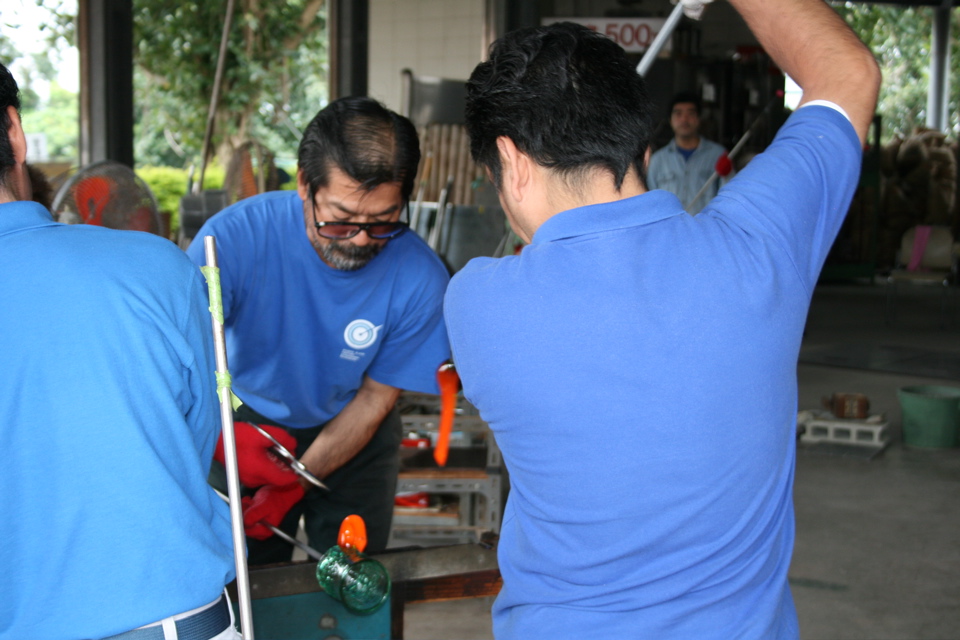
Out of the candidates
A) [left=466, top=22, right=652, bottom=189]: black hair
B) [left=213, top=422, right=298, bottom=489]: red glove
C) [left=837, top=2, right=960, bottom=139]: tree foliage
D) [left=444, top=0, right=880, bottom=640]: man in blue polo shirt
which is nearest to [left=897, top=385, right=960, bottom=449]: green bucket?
[left=213, top=422, right=298, bottom=489]: red glove

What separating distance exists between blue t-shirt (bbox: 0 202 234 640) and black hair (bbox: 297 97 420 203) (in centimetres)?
89

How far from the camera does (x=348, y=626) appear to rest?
1.57m

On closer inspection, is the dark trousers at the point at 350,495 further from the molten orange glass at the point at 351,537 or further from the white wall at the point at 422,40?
the white wall at the point at 422,40

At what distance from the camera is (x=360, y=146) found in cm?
193

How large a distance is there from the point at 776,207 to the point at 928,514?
3.61 meters

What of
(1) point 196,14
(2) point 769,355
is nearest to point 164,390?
(2) point 769,355

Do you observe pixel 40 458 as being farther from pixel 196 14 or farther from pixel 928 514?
pixel 196 14

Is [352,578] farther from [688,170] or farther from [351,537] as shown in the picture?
[688,170]

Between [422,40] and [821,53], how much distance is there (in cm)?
921

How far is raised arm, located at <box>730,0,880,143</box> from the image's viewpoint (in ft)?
3.59

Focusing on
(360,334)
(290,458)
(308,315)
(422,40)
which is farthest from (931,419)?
(422,40)

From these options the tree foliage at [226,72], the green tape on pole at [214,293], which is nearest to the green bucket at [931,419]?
the green tape on pole at [214,293]

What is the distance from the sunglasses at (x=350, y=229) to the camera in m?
1.97

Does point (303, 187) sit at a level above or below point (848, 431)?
above
